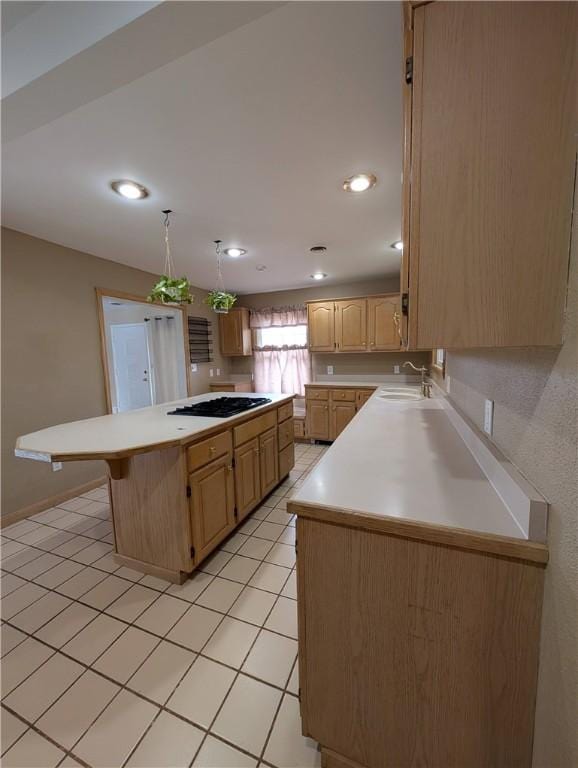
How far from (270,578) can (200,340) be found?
11.7 ft

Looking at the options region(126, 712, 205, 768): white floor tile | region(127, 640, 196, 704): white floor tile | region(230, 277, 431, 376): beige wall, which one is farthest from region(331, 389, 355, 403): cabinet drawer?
region(126, 712, 205, 768): white floor tile

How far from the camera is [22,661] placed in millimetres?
1360

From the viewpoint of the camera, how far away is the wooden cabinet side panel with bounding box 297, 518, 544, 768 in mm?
720

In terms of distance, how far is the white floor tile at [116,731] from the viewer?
3.36 ft

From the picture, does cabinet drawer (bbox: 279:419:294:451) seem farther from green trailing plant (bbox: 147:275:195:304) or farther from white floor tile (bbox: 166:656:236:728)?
white floor tile (bbox: 166:656:236:728)

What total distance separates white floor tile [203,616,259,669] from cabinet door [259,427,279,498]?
1105mm

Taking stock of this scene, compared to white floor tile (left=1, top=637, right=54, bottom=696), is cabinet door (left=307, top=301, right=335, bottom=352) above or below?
above

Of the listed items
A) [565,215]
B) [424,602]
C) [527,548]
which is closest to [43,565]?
[424,602]

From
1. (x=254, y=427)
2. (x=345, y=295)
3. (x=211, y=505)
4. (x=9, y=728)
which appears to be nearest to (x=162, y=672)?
(x=9, y=728)

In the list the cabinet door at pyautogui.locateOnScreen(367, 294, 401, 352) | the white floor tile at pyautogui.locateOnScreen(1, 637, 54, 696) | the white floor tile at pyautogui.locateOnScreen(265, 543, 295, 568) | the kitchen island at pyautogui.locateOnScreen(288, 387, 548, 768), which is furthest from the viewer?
the cabinet door at pyautogui.locateOnScreen(367, 294, 401, 352)

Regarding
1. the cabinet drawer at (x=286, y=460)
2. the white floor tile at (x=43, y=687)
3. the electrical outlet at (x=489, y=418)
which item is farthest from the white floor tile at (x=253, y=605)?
the electrical outlet at (x=489, y=418)

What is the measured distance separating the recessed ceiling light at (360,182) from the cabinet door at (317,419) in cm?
279

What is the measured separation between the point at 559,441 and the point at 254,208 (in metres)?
2.27

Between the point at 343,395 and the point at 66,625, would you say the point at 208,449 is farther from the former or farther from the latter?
the point at 343,395
